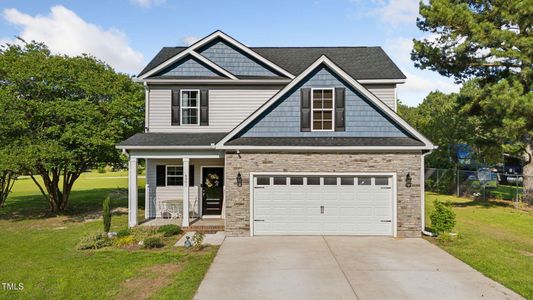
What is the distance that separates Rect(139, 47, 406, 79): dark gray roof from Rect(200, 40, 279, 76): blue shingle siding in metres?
1.89

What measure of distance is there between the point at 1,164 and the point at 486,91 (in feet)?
81.1

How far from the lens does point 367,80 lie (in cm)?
1622

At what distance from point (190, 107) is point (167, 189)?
13.2 ft

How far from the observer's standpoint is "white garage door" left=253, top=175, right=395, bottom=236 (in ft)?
41.3

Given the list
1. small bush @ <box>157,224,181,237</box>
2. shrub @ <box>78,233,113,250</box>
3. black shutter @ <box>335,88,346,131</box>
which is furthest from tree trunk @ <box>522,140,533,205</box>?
shrub @ <box>78,233,113,250</box>

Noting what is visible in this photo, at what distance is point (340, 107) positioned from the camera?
42.6ft

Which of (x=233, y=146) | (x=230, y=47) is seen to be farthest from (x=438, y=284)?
(x=230, y=47)

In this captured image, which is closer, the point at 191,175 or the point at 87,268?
the point at 87,268

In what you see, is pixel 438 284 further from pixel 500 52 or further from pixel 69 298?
pixel 500 52

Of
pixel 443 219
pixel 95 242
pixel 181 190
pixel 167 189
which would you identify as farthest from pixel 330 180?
pixel 95 242

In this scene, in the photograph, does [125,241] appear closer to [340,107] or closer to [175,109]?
[175,109]

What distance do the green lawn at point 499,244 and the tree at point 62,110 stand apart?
15.3 meters

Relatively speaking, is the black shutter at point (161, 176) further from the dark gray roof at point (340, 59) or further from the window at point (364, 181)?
the window at point (364, 181)

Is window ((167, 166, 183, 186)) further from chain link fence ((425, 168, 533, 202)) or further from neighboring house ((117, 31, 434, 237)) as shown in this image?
chain link fence ((425, 168, 533, 202))
